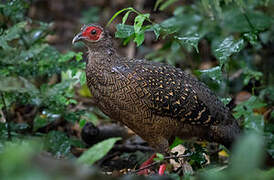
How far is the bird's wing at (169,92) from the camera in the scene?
4.26 metres

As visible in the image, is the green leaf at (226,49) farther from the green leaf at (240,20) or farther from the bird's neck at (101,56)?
the green leaf at (240,20)

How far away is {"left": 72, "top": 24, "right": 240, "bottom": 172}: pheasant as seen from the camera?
13.9 feet

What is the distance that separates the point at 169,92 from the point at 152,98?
216mm

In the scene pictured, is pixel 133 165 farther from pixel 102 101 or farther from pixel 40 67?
pixel 40 67

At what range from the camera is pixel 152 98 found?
13.9 ft

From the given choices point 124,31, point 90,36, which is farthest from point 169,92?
point 90,36

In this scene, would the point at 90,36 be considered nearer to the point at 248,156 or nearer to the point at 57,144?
the point at 57,144

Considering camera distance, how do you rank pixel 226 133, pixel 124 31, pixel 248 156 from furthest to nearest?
1. pixel 226 133
2. pixel 124 31
3. pixel 248 156

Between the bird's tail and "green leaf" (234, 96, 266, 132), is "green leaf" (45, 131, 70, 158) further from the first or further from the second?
"green leaf" (234, 96, 266, 132)

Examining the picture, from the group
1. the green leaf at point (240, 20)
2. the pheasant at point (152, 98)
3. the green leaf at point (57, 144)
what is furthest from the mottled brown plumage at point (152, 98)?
the green leaf at point (240, 20)

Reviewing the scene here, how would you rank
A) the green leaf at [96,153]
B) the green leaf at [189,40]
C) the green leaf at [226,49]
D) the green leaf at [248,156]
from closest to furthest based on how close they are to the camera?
the green leaf at [248,156], the green leaf at [96,153], the green leaf at [189,40], the green leaf at [226,49]

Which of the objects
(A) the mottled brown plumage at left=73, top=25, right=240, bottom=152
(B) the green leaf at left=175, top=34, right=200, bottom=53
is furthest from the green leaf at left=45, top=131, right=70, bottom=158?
(B) the green leaf at left=175, top=34, right=200, bottom=53

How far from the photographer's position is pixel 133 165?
5.21 m

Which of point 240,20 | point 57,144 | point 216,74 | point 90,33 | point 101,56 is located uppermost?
point 240,20
